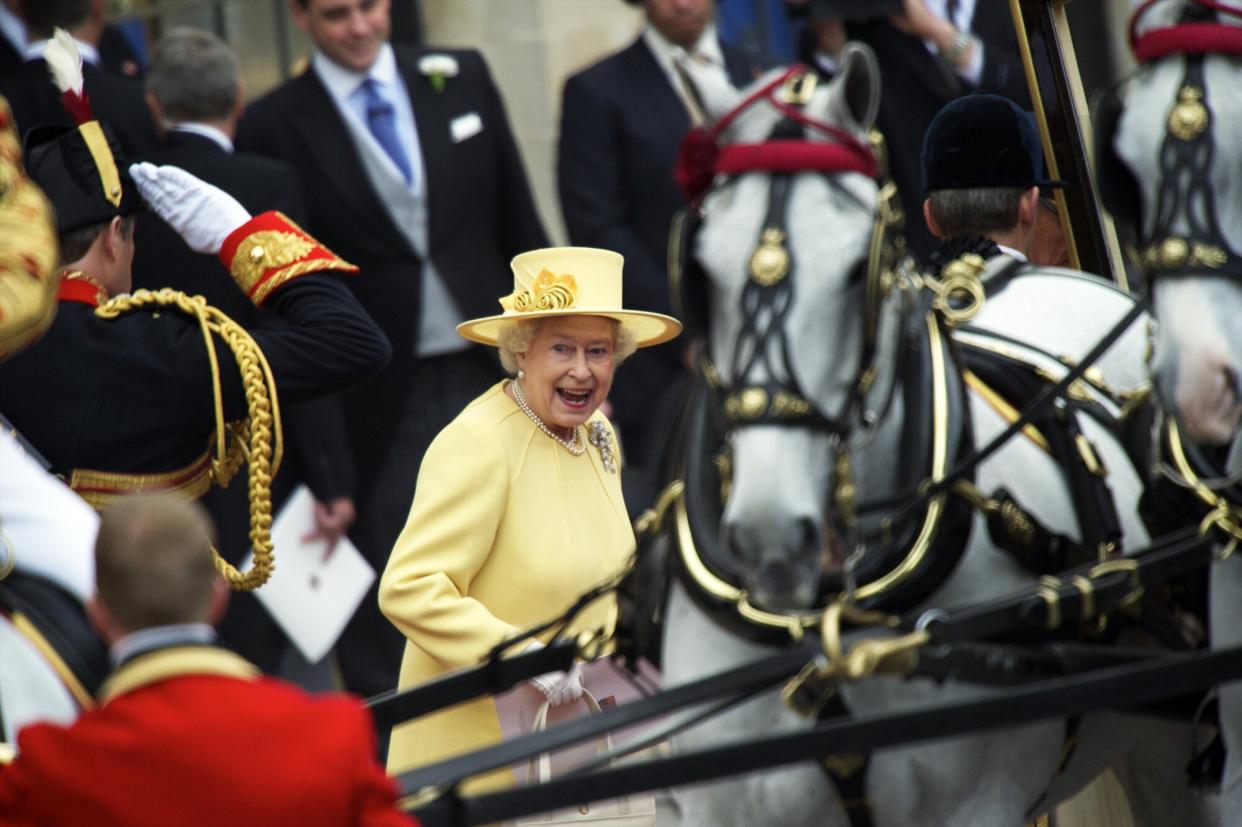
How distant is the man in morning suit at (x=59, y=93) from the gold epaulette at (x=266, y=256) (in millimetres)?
2117

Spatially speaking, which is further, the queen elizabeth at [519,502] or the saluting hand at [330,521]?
the saluting hand at [330,521]

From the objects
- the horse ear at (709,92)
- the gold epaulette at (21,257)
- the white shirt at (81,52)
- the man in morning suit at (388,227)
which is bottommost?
the man in morning suit at (388,227)

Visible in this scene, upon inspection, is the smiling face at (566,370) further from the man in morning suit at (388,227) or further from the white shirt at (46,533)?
the man in morning suit at (388,227)

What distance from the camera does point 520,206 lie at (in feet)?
25.5

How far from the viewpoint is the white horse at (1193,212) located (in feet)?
11.9

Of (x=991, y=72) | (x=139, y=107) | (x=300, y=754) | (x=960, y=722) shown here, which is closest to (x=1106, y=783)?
(x=960, y=722)

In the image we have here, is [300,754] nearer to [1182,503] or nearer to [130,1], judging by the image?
[1182,503]

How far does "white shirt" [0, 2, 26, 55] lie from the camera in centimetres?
765

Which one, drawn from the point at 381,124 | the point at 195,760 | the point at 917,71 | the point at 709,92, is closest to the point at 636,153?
the point at 381,124

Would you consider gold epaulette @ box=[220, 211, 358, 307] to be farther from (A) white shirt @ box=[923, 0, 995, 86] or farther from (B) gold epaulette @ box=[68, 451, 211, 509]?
(A) white shirt @ box=[923, 0, 995, 86]

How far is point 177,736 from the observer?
315 cm

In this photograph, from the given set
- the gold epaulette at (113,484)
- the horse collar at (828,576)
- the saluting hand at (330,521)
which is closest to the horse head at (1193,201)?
the horse collar at (828,576)

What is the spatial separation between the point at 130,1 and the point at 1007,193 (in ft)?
20.2

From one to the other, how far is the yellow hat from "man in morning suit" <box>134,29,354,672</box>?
1.76 m
